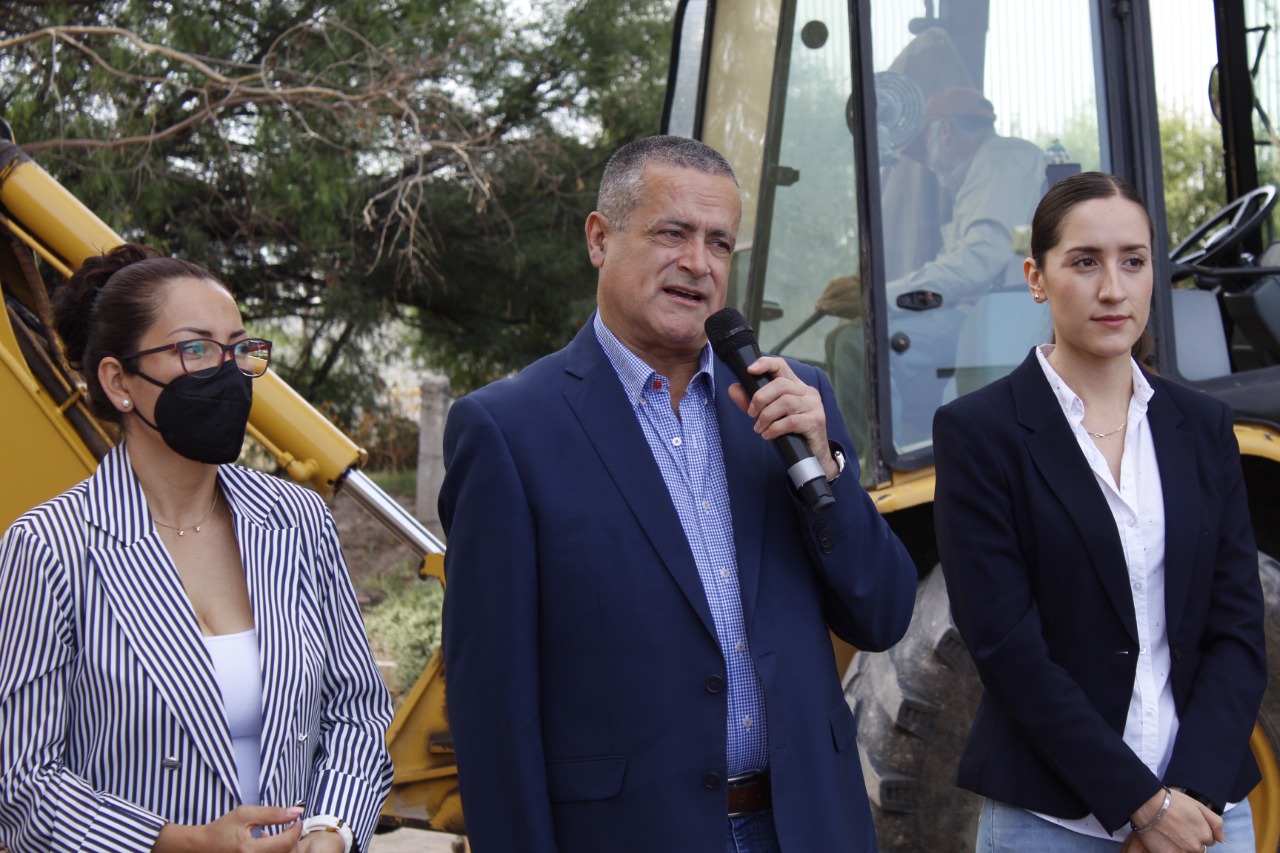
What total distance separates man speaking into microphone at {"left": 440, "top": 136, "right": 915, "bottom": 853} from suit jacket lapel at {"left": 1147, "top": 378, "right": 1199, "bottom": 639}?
487 mm

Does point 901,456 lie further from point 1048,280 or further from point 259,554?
point 259,554

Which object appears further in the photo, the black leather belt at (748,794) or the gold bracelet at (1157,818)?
the gold bracelet at (1157,818)

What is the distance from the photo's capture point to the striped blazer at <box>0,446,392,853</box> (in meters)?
2.12

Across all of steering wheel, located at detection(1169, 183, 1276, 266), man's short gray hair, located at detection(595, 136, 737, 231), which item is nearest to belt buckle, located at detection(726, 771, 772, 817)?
man's short gray hair, located at detection(595, 136, 737, 231)

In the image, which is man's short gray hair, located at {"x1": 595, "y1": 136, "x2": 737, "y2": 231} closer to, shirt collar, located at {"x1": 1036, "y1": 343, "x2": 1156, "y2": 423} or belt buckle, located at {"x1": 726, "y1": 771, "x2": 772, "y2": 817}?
shirt collar, located at {"x1": 1036, "y1": 343, "x2": 1156, "y2": 423}

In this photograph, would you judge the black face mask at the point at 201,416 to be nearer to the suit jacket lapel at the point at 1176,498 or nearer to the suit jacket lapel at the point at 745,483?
the suit jacket lapel at the point at 745,483

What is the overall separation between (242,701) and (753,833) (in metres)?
0.86

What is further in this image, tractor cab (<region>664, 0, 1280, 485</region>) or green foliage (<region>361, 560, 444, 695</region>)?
green foliage (<region>361, 560, 444, 695</region>)

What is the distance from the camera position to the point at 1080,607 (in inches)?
95.0

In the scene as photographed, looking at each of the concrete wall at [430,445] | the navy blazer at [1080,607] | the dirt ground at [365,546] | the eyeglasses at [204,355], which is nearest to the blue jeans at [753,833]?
the navy blazer at [1080,607]

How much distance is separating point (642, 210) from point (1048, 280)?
2.68ft

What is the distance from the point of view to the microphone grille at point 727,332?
224 centimetres

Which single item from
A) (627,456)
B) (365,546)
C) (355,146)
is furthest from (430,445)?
(627,456)

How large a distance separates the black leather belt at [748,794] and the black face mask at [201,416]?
104 cm
